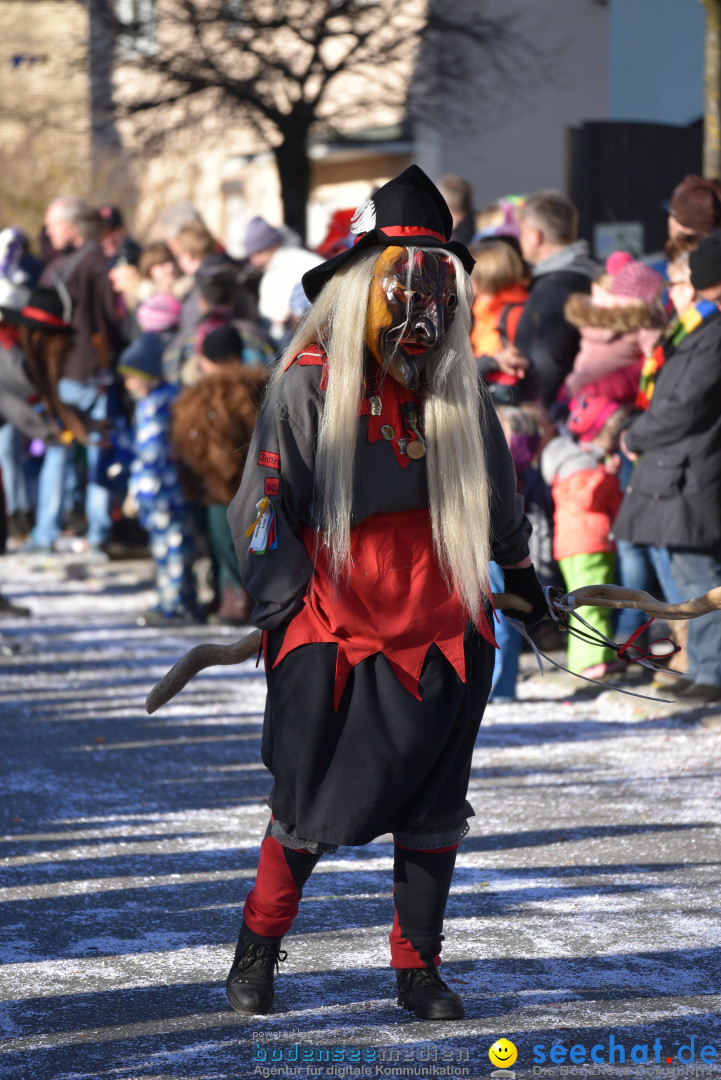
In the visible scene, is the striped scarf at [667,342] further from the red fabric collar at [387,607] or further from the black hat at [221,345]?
the red fabric collar at [387,607]

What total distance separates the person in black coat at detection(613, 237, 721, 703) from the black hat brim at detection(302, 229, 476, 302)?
298 cm

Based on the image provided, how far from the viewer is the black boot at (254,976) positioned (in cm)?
348

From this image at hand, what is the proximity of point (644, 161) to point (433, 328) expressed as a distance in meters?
9.78

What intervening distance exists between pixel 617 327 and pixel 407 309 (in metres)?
4.10

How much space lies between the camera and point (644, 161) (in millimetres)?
12469

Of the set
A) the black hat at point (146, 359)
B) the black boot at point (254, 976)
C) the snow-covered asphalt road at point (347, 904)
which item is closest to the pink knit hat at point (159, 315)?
the black hat at point (146, 359)

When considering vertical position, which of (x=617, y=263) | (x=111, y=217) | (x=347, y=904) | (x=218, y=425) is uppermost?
(x=111, y=217)

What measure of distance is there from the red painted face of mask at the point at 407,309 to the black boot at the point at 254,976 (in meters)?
1.38

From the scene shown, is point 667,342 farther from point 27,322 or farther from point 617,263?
point 27,322

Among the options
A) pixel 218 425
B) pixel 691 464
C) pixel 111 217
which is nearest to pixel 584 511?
pixel 691 464

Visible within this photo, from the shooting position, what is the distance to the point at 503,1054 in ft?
10.5

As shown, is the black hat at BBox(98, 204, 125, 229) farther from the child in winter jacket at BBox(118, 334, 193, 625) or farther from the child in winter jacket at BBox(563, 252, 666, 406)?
the child in winter jacket at BBox(563, 252, 666, 406)

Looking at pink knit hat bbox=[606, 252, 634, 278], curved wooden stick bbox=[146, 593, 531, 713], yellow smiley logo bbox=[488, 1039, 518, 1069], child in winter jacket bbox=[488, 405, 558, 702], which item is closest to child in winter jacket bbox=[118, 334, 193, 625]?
child in winter jacket bbox=[488, 405, 558, 702]

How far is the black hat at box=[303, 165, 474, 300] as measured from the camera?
11.3 ft
